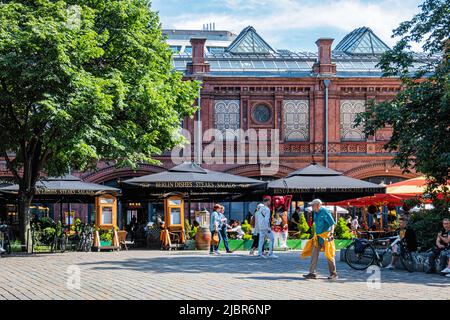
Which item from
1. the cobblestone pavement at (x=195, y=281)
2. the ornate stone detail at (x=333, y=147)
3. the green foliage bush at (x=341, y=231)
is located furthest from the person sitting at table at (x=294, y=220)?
the ornate stone detail at (x=333, y=147)

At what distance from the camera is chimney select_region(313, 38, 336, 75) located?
40.3 m

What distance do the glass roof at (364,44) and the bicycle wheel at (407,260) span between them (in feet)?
97.3

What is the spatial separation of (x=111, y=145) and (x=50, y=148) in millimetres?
2291

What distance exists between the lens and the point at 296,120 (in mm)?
40031


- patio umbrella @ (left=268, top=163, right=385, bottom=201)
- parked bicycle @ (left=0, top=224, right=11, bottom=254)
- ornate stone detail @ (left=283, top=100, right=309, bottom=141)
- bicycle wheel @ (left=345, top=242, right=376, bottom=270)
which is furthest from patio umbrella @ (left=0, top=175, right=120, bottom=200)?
ornate stone detail @ (left=283, top=100, right=309, bottom=141)

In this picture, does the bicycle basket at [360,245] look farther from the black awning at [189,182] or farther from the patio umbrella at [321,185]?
the black awning at [189,182]

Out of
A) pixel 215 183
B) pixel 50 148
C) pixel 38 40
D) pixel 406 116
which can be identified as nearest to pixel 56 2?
pixel 38 40

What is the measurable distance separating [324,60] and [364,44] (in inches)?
263

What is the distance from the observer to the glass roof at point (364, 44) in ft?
150

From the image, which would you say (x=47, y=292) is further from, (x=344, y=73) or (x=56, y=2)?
(x=344, y=73)

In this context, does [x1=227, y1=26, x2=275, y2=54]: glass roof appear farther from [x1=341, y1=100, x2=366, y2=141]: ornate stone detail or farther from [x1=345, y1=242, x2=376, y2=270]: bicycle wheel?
[x1=345, y1=242, x2=376, y2=270]: bicycle wheel

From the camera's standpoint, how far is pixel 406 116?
61.2ft

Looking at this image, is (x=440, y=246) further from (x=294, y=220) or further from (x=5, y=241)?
(x=5, y=241)

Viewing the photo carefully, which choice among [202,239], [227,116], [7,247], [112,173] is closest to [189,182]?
[202,239]
